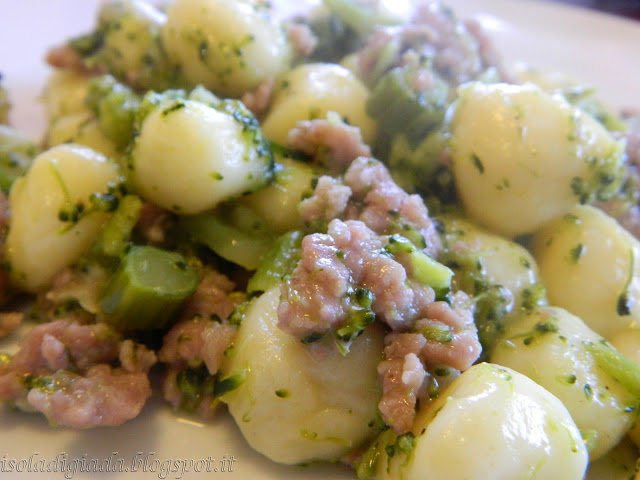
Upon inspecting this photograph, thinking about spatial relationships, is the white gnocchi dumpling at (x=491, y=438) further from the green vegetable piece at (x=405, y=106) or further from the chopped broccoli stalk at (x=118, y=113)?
the chopped broccoli stalk at (x=118, y=113)

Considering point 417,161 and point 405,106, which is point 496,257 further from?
point 405,106

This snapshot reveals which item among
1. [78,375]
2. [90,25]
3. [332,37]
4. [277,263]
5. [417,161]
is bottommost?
[78,375]

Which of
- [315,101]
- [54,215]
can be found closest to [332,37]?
[315,101]

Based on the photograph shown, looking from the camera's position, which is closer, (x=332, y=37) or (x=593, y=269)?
(x=593, y=269)

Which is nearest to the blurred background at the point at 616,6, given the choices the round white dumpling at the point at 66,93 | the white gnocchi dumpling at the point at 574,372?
the white gnocchi dumpling at the point at 574,372

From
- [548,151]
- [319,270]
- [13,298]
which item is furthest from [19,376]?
[548,151]

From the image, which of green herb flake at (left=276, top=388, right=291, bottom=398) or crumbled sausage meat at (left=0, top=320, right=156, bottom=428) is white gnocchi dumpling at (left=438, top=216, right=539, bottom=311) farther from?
crumbled sausage meat at (left=0, top=320, right=156, bottom=428)

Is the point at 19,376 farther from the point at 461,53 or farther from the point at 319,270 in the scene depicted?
the point at 461,53
